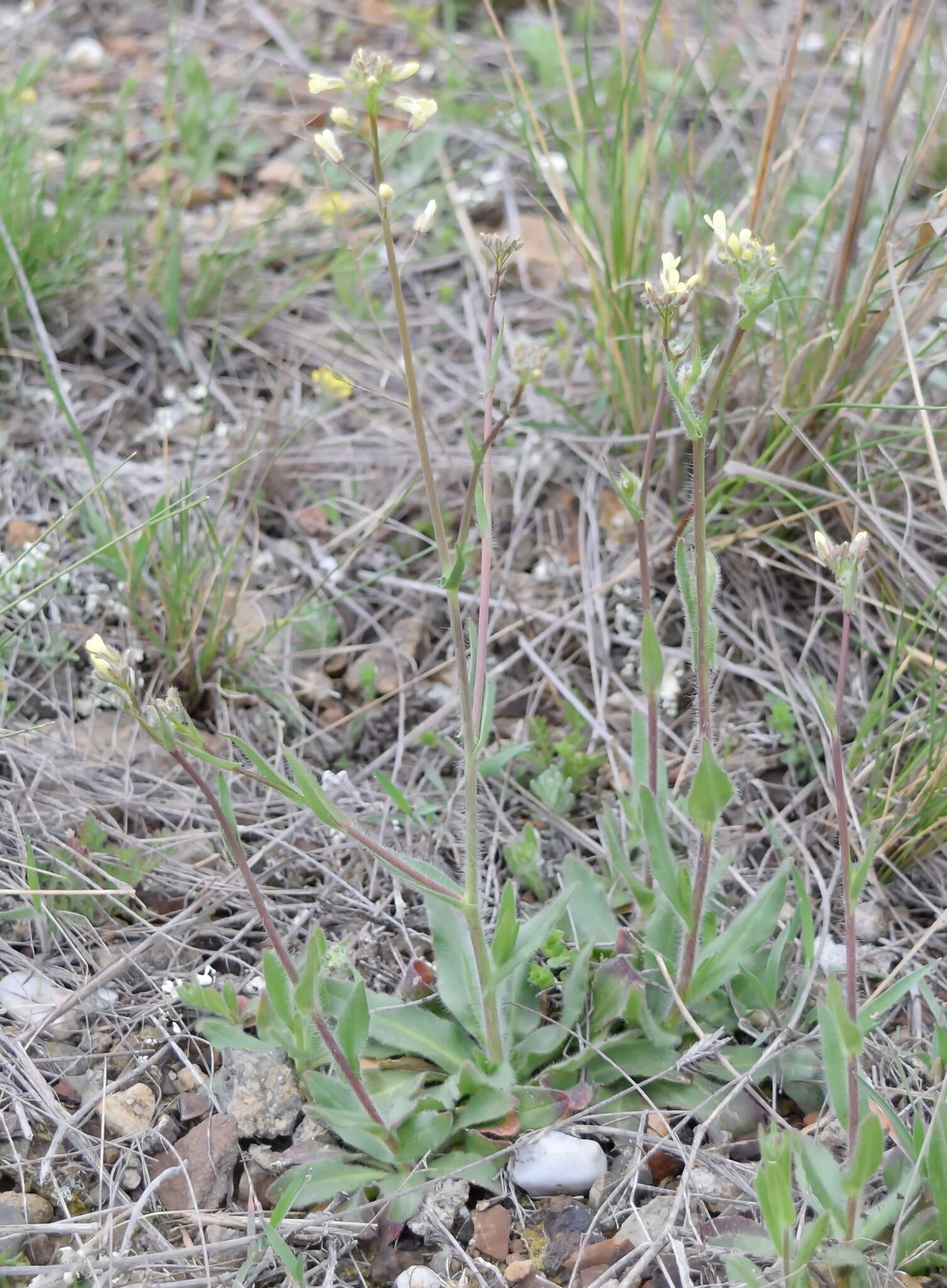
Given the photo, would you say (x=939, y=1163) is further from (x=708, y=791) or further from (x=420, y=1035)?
(x=420, y=1035)

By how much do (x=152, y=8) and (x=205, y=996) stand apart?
12.6 ft

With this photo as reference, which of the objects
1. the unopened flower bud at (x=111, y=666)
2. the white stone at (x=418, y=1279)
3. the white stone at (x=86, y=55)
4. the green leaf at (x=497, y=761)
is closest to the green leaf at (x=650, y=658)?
the green leaf at (x=497, y=761)

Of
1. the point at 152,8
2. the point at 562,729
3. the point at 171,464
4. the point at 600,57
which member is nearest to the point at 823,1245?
the point at 562,729

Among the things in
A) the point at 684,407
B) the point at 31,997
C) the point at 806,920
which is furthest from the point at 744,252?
the point at 31,997

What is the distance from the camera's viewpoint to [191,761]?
2398 mm

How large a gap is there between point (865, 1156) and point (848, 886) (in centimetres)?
33

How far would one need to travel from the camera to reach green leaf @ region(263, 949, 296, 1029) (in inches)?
65.1

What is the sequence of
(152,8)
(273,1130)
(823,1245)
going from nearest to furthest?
(823,1245)
(273,1130)
(152,8)

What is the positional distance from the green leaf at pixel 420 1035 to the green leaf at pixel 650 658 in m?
0.65

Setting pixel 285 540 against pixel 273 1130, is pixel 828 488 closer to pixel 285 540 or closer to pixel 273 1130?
pixel 285 540

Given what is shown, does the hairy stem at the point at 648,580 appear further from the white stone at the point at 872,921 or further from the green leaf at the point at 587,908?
the white stone at the point at 872,921

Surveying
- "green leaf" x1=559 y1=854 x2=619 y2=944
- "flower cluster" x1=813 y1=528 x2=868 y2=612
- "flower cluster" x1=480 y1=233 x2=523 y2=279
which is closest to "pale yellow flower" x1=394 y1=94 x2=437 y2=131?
"flower cluster" x1=480 y1=233 x2=523 y2=279

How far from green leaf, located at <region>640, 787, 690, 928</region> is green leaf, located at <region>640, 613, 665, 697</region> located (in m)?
0.17

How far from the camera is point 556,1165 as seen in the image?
1759mm
